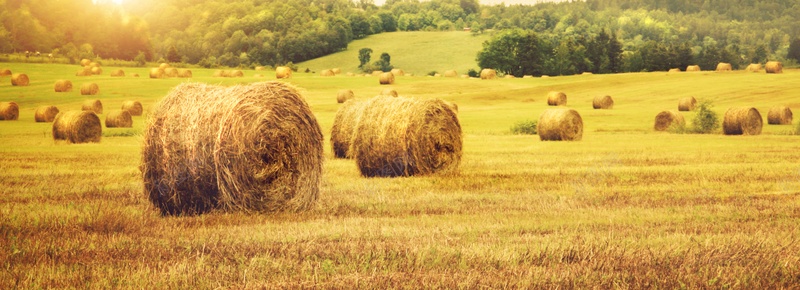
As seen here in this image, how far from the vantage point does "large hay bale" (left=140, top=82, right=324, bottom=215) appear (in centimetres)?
1256

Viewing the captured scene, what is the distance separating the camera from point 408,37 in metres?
162

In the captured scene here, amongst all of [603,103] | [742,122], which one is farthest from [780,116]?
[603,103]

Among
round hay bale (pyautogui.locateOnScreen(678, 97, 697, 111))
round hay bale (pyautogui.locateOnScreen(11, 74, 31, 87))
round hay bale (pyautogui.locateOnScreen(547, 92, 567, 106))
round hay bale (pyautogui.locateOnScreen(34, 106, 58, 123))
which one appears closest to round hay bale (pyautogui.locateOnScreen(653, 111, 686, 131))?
round hay bale (pyautogui.locateOnScreen(678, 97, 697, 111))

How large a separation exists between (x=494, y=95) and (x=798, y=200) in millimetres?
59018

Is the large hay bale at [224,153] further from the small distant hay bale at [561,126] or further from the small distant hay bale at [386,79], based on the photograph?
the small distant hay bale at [386,79]

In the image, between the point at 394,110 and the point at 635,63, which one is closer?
the point at 394,110

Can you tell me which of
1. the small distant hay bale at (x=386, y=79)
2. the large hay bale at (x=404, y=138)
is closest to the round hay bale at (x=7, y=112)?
the large hay bale at (x=404, y=138)

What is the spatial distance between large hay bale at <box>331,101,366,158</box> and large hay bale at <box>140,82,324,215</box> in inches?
316

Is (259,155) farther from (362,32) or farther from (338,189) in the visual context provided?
(362,32)

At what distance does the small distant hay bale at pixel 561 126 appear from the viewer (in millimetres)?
32625

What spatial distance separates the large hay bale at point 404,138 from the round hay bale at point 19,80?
158ft

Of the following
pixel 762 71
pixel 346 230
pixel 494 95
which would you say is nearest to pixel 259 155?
pixel 346 230

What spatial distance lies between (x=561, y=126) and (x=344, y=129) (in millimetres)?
12067

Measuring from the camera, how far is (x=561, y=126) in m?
32.6
